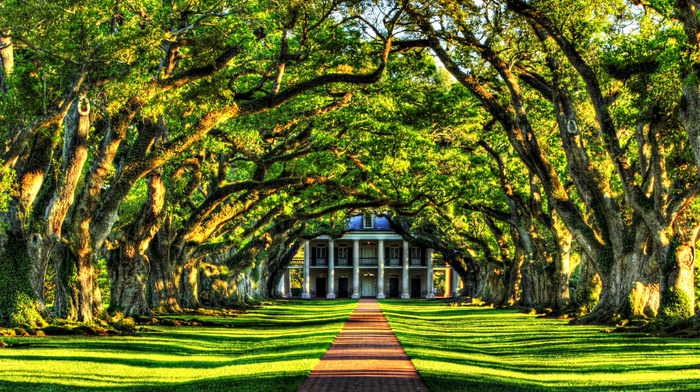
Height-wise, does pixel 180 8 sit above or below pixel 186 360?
above

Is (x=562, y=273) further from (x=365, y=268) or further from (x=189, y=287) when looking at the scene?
(x=365, y=268)

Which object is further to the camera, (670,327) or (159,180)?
(159,180)

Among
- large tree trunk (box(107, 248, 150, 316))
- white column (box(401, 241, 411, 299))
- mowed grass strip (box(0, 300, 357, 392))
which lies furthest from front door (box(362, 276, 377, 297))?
mowed grass strip (box(0, 300, 357, 392))

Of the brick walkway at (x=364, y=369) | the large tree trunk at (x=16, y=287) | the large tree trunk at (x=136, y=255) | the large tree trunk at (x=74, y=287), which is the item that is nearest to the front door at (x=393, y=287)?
the large tree trunk at (x=136, y=255)

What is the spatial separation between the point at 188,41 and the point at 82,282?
6.77 metres

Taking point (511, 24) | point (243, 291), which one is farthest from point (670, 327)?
point (243, 291)

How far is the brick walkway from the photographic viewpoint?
966 centimetres

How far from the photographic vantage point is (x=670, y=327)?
1588cm

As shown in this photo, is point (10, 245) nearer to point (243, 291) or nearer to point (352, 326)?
point (352, 326)

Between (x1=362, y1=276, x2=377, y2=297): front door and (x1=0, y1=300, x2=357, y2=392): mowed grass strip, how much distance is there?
59.4 m

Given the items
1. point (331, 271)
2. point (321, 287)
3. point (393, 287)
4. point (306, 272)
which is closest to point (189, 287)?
point (306, 272)

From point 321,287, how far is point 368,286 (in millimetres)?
5431

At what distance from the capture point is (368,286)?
7825 cm

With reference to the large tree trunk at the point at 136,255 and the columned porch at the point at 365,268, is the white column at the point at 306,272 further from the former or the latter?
the large tree trunk at the point at 136,255
